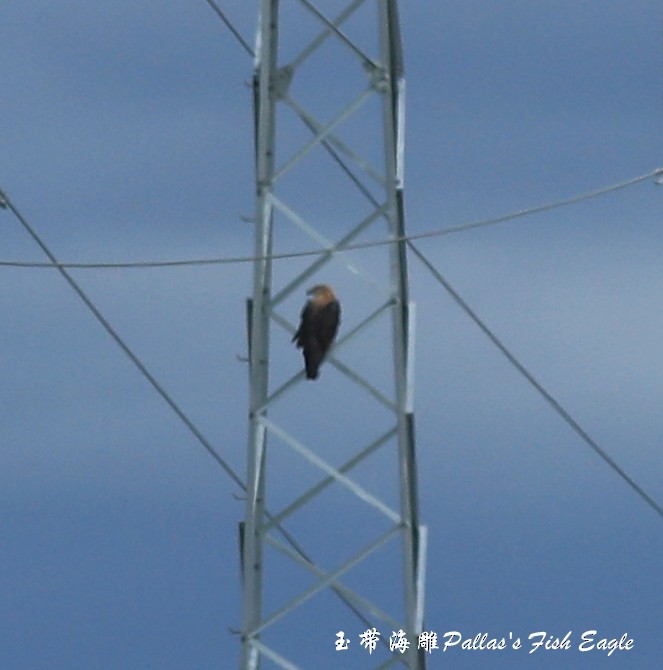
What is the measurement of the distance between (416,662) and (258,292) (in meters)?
2.42

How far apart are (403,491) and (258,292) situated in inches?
58.3

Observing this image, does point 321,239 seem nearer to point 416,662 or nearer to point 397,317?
point 397,317

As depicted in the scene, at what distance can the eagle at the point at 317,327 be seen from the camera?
91.1 ft

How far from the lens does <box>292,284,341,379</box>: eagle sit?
27766 mm

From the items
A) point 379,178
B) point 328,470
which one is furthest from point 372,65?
point 328,470

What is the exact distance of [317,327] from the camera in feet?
91.7

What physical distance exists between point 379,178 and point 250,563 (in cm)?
244

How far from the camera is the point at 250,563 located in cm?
2739

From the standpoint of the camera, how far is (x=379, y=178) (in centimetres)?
2750

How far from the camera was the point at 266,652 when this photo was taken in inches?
1073

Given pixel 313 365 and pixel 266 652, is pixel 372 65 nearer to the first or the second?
pixel 313 365

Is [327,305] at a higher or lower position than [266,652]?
higher

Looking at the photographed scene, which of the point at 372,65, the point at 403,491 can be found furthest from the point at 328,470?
the point at 372,65

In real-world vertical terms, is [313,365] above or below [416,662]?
above
